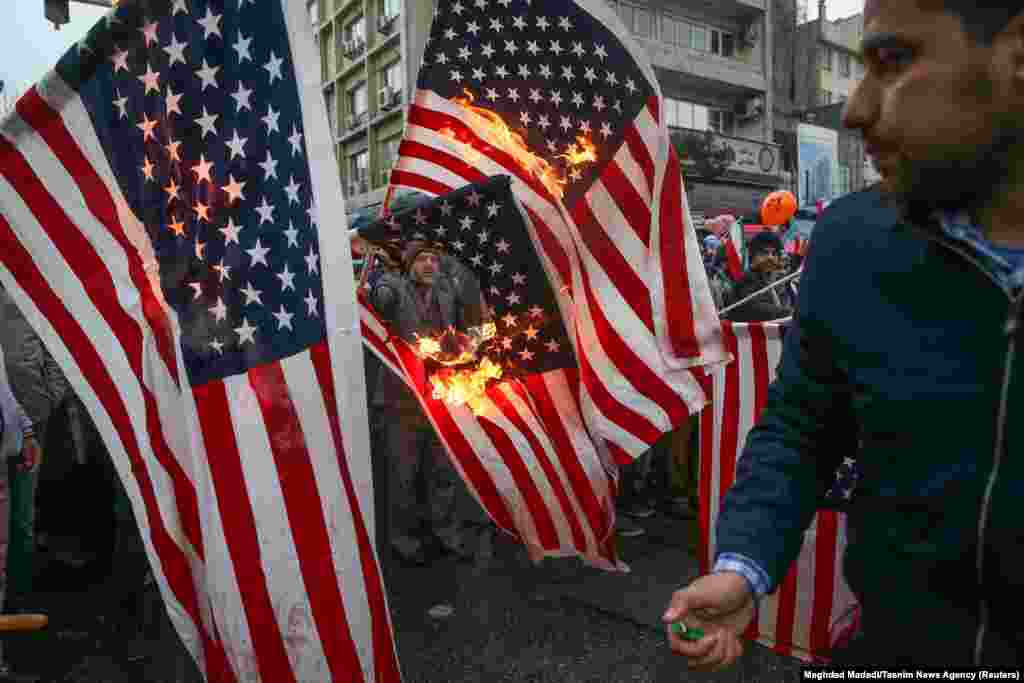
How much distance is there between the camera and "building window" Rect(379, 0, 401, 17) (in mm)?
26328

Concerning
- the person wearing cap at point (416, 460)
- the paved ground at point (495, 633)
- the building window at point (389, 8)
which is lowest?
the paved ground at point (495, 633)

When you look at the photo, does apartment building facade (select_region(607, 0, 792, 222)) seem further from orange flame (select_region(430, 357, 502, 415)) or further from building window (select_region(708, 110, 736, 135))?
orange flame (select_region(430, 357, 502, 415))

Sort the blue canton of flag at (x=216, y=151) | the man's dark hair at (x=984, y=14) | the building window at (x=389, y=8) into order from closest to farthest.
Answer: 1. the man's dark hair at (x=984, y=14)
2. the blue canton of flag at (x=216, y=151)
3. the building window at (x=389, y=8)

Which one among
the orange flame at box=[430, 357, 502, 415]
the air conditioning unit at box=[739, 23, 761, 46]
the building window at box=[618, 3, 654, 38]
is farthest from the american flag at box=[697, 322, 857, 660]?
the air conditioning unit at box=[739, 23, 761, 46]

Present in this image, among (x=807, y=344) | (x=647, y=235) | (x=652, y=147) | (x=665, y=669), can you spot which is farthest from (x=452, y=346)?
(x=807, y=344)

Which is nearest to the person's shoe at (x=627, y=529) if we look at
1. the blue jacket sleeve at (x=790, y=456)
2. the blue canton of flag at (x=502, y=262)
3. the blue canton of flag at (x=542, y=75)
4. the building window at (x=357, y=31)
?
the blue canton of flag at (x=502, y=262)

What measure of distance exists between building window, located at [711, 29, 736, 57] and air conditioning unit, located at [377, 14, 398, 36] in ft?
39.1

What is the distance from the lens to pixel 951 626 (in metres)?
1.08

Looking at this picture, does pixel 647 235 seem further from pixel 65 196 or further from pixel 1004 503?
pixel 1004 503

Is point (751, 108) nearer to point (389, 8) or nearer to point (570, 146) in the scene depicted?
point (389, 8)

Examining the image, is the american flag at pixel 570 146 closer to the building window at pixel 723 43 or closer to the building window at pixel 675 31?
the building window at pixel 675 31

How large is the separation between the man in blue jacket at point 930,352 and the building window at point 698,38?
2985 cm

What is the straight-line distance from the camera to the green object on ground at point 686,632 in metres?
1.24

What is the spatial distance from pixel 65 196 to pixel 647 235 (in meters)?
2.36
